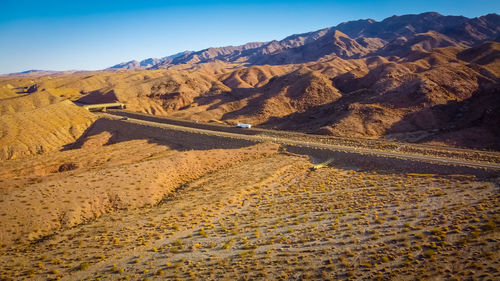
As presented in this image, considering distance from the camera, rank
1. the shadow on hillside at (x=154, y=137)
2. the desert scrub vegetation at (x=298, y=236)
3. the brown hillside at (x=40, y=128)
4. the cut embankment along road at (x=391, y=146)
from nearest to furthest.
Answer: the desert scrub vegetation at (x=298, y=236)
the cut embankment along road at (x=391, y=146)
the shadow on hillside at (x=154, y=137)
the brown hillside at (x=40, y=128)

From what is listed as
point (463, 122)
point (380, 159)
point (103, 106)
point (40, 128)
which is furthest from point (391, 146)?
point (103, 106)

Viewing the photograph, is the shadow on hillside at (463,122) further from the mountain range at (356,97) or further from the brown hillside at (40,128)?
the brown hillside at (40,128)

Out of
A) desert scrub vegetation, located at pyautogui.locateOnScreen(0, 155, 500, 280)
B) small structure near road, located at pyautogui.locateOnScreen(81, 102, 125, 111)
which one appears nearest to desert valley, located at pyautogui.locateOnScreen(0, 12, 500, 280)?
desert scrub vegetation, located at pyautogui.locateOnScreen(0, 155, 500, 280)

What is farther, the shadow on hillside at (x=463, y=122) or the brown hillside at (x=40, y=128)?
the brown hillside at (x=40, y=128)

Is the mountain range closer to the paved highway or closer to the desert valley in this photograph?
the desert valley

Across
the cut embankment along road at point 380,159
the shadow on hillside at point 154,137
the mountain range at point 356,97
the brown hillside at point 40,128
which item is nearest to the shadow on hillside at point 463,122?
the mountain range at point 356,97

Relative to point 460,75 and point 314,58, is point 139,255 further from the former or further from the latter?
point 314,58

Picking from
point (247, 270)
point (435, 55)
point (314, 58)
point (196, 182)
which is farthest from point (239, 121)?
point (314, 58)
